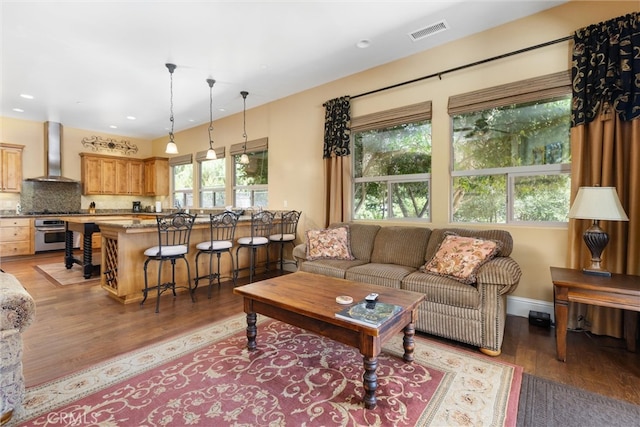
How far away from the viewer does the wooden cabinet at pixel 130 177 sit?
25.5 ft

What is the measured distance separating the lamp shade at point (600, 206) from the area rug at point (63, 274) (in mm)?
5701

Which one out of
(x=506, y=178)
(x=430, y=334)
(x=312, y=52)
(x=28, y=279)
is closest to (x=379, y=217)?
(x=506, y=178)

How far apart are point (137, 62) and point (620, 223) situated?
5.52 m

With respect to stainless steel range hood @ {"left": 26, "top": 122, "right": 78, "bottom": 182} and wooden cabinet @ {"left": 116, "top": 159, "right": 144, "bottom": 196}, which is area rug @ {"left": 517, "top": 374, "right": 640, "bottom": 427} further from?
wooden cabinet @ {"left": 116, "top": 159, "right": 144, "bottom": 196}

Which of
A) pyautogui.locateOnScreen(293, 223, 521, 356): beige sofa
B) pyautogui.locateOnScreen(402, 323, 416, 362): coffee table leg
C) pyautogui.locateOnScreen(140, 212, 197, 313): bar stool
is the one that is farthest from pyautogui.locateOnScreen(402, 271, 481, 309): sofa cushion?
pyautogui.locateOnScreen(140, 212, 197, 313): bar stool

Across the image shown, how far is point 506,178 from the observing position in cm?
321

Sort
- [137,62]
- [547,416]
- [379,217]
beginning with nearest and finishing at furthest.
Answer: [547,416] < [137,62] < [379,217]

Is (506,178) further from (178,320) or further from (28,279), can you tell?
(28,279)

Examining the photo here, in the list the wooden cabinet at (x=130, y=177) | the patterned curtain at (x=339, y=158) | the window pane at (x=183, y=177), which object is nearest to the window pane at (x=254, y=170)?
the patterned curtain at (x=339, y=158)

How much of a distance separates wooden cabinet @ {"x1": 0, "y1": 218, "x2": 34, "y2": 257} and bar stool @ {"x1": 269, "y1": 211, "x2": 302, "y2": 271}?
17.6 feet

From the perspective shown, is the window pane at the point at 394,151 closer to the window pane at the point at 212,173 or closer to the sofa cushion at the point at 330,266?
the sofa cushion at the point at 330,266

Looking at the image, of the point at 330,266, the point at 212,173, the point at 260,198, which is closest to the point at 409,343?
the point at 330,266

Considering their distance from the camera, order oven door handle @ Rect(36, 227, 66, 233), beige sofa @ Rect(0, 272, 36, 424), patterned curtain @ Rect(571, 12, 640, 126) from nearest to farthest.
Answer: beige sofa @ Rect(0, 272, 36, 424) < patterned curtain @ Rect(571, 12, 640, 126) < oven door handle @ Rect(36, 227, 66, 233)

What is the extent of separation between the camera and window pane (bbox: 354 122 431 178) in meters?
3.78
